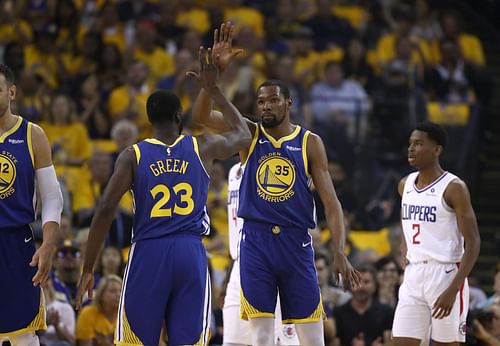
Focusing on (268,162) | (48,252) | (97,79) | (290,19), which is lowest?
(48,252)

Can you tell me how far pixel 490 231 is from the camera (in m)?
17.2

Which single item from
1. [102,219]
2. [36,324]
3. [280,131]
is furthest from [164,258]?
[280,131]

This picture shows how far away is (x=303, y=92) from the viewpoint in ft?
52.6

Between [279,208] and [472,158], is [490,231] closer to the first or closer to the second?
[472,158]

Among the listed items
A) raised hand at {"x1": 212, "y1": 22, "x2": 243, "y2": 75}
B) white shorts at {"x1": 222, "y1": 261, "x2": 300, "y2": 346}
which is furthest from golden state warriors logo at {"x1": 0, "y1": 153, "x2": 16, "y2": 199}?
white shorts at {"x1": 222, "y1": 261, "x2": 300, "y2": 346}

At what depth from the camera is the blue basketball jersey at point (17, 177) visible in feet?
25.5

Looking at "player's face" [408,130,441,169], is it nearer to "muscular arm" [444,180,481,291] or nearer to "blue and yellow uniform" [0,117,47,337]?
"muscular arm" [444,180,481,291]

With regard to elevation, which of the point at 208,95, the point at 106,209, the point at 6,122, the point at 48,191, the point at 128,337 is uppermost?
the point at 208,95

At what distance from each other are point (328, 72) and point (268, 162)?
8066 mm

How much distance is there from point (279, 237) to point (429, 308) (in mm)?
1560

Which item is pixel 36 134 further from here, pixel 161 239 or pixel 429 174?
pixel 429 174

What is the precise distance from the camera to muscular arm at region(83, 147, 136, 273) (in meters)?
7.73

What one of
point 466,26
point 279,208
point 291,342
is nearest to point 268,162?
point 279,208

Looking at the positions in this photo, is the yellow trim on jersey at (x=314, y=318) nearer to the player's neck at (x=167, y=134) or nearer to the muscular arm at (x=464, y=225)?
the muscular arm at (x=464, y=225)
